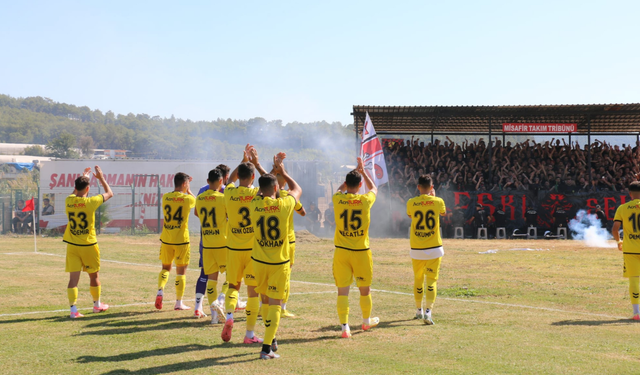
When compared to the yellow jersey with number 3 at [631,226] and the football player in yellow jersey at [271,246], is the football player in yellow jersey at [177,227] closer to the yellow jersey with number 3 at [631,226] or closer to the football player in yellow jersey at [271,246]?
the football player in yellow jersey at [271,246]

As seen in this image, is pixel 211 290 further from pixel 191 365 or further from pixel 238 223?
pixel 191 365

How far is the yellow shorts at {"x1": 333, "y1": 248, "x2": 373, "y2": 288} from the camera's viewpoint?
8.73 m

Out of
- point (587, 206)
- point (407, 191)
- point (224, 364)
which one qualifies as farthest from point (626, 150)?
point (224, 364)

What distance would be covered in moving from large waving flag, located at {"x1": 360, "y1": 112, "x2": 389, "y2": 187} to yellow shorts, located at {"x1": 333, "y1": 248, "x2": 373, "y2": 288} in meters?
19.4

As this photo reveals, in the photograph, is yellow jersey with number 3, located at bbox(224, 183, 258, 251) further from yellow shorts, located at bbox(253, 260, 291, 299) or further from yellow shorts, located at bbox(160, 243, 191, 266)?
yellow shorts, located at bbox(160, 243, 191, 266)

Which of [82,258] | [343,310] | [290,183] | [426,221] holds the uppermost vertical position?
[290,183]

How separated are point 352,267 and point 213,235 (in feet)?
8.01

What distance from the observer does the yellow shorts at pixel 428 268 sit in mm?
9773

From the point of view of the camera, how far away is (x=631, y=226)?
10492 mm

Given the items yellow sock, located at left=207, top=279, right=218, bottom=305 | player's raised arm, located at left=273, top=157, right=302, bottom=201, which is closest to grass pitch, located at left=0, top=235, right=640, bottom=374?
yellow sock, located at left=207, top=279, right=218, bottom=305

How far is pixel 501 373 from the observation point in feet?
21.6

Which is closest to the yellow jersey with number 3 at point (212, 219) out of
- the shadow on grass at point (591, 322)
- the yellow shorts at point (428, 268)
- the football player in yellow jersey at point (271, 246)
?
A: the football player in yellow jersey at point (271, 246)

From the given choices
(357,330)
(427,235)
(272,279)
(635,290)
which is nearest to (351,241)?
(357,330)

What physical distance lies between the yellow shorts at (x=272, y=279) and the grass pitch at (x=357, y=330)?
0.84 meters
